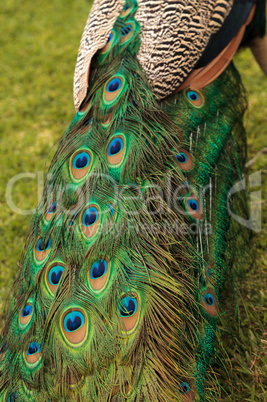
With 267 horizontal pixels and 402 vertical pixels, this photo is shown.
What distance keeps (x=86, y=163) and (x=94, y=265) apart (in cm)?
47

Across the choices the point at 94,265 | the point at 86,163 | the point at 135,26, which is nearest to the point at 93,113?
the point at 86,163

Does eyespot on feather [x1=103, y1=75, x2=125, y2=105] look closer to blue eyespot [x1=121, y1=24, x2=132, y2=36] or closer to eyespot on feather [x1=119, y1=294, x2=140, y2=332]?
blue eyespot [x1=121, y1=24, x2=132, y2=36]

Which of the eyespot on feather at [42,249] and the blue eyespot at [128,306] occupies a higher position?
the eyespot on feather at [42,249]

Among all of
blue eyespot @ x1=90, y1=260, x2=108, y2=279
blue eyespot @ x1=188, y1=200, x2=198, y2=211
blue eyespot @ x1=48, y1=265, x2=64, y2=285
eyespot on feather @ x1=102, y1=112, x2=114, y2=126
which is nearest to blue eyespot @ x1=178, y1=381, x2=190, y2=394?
blue eyespot @ x1=90, y1=260, x2=108, y2=279

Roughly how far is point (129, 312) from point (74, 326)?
21 centimetres

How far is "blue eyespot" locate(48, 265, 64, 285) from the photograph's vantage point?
176cm

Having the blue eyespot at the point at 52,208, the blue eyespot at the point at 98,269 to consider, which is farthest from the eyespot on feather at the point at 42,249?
the blue eyespot at the point at 98,269

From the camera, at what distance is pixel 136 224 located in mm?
1746

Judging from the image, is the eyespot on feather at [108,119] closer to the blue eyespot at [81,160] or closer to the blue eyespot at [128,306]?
the blue eyespot at [81,160]

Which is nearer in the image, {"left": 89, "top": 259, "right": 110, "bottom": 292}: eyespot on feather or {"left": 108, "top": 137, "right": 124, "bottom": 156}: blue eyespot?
{"left": 89, "top": 259, "right": 110, "bottom": 292}: eyespot on feather

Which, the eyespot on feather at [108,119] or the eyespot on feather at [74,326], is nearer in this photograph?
the eyespot on feather at [74,326]

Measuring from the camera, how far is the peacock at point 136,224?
1610 mm

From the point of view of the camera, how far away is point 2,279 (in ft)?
9.36

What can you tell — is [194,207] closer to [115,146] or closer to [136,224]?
[136,224]
